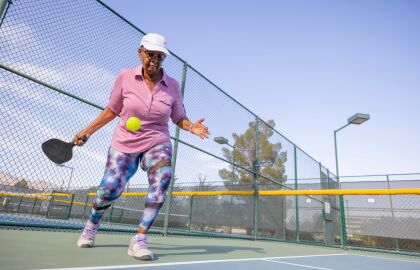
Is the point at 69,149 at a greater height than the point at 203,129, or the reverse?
the point at 203,129

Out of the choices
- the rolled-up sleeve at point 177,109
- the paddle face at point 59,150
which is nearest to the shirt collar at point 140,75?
the rolled-up sleeve at point 177,109

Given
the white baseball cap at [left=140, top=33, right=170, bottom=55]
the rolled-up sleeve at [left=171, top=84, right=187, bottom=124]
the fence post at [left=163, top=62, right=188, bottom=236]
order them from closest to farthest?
the white baseball cap at [left=140, top=33, right=170, bottom=55] < the rolled-up sleeve at [left=171, top=84, right=187, bottom=124] < the fence post at [left=163, top=62, right=188, bottom=236]

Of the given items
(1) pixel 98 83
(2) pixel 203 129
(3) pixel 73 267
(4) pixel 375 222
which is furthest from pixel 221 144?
(4) pixel 375 222

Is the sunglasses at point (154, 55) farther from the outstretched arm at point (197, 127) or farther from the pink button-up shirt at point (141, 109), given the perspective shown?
the outstretched arm at point (197, 127)

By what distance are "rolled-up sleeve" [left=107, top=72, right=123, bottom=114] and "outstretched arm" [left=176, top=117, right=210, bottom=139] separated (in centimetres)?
61

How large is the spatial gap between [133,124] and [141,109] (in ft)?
0.57

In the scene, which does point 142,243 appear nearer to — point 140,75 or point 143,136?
point 143,136

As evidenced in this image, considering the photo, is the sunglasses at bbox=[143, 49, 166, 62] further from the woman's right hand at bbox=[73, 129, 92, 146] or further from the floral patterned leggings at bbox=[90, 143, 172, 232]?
the woman's right hand at bbox=[73, 129, 92, 146]

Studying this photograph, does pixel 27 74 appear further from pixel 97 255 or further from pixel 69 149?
pixel 97 255

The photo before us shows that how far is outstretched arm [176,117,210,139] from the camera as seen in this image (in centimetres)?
244

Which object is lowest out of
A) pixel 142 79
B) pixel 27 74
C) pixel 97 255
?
pixel 97 255

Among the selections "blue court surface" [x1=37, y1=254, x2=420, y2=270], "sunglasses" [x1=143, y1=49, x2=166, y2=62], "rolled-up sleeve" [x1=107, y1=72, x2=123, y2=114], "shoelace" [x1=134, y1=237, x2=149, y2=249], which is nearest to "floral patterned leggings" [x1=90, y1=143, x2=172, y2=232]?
"shoelace" [x1=134, y1=237, x2=149, y2=249]

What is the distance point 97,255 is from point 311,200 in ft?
32.7

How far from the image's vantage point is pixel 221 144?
6.82 meters
